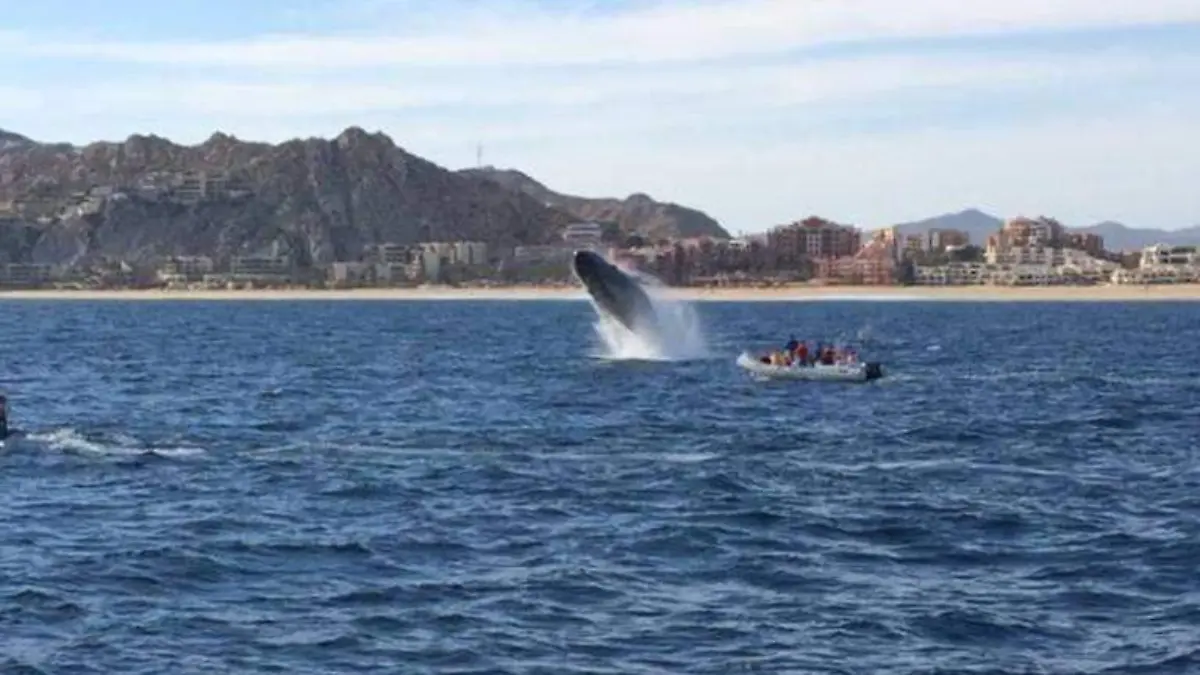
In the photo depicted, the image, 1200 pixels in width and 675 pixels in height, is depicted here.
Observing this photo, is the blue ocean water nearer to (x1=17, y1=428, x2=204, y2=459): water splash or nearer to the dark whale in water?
(x1=17, y1=428, x2=204, y2=459): water splash

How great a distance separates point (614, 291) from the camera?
88000mm

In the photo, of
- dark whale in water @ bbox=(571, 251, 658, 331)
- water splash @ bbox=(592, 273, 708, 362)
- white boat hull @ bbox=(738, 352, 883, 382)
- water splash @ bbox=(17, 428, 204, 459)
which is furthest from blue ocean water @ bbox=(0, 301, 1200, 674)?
water splash @ bbox=(592, 273, 708, 362)

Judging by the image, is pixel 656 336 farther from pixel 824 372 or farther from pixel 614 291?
pixel 824 372

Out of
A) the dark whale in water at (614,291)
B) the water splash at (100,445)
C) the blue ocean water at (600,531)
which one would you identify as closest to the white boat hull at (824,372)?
the blue ocean water at (600,531)

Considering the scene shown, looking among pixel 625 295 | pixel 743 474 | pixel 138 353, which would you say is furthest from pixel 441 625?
pixel 138 353

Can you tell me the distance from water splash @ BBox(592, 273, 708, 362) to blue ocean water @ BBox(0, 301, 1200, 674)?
22346mm

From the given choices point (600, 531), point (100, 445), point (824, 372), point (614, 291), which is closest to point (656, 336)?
point (614, 291)

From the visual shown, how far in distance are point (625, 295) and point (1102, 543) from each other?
187 feet

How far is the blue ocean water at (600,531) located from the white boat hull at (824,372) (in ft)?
6.69

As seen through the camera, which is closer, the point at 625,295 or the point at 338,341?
the point at 625,295

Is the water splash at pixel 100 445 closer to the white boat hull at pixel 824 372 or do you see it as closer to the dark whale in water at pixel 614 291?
the white boat hull at pixel 824 372

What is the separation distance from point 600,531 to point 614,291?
54353mm

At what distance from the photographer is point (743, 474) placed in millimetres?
42531

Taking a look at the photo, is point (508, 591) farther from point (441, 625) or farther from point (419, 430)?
point (419, 430)
